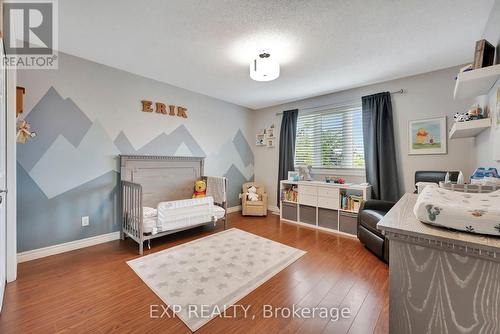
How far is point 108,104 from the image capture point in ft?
9.24

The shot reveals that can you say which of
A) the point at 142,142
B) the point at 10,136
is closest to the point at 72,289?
the point at 10,136

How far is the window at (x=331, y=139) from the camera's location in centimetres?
351

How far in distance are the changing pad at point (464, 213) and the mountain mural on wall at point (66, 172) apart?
10.7 ft

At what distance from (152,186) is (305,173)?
8.50 feet

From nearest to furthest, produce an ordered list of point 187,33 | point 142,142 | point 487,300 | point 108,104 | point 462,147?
point 487,300, point 187,33, point 462,147, point 108,104, point 142,142

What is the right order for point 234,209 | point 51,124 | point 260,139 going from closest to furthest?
point 51,124 → point 234,209 → point 260,139

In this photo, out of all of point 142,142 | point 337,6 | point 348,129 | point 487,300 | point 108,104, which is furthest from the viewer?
point 348,129

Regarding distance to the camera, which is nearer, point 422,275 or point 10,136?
point 422,275

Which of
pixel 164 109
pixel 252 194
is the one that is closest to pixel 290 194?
pixel 252 194

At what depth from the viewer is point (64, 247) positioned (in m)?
2.49

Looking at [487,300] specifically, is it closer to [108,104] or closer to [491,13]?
[491,13]

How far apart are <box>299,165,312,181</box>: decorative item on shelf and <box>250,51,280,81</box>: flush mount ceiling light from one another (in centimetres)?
202

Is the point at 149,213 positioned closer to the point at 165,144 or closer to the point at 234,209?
the point at 165,144

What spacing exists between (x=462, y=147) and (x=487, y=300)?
2.83 m
